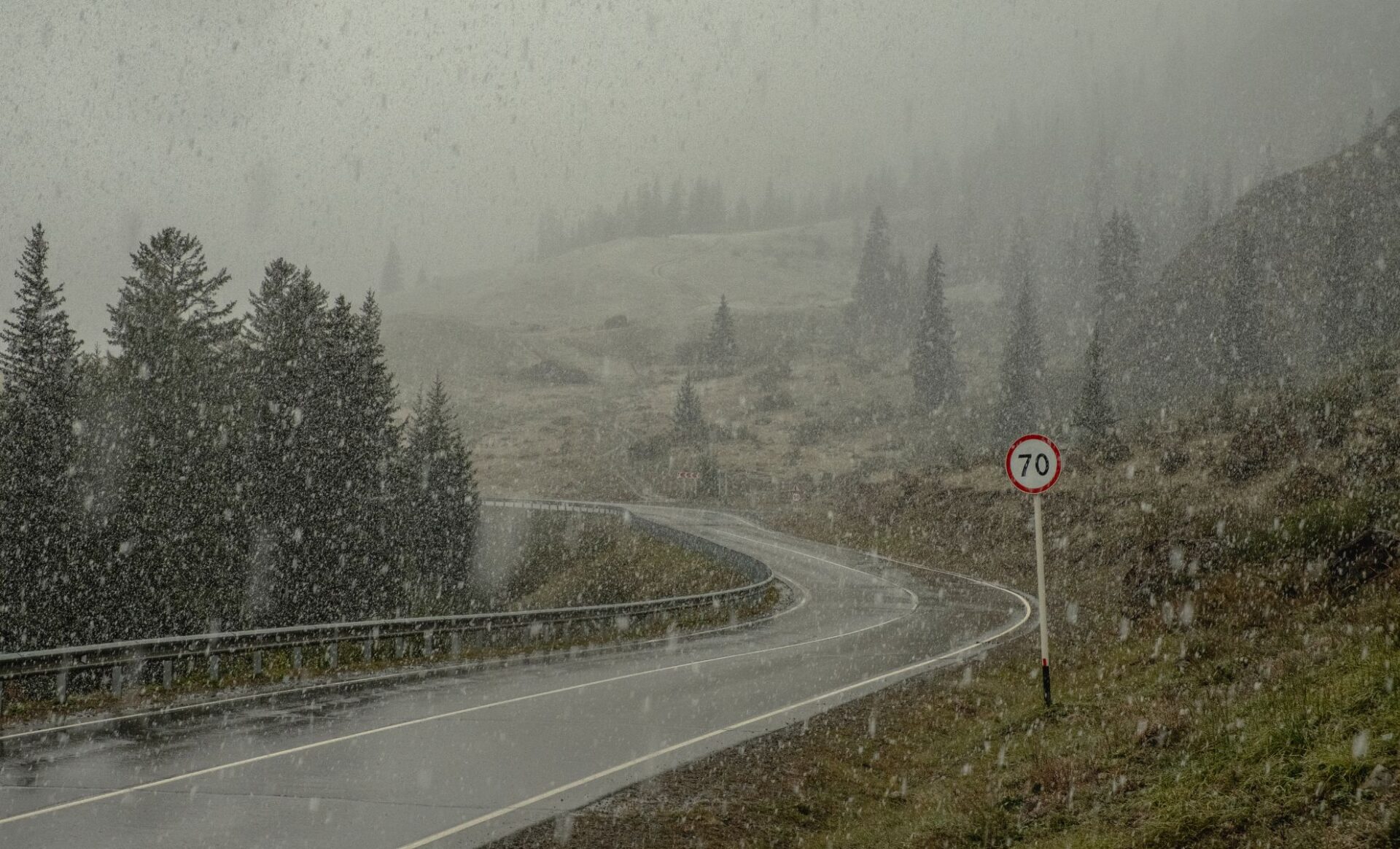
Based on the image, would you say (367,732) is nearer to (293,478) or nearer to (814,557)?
(293,478)

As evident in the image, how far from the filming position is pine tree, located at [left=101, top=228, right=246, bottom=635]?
29859 millimetres

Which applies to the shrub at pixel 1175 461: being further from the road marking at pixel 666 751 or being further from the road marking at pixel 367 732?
the road marking at pixel 367 732

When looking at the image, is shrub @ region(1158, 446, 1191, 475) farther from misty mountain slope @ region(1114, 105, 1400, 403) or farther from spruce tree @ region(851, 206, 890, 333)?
spruce tree @ region(851, 206, 890, 333)

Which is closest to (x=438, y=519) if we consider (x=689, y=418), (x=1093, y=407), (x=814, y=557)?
(x=814, y=557)

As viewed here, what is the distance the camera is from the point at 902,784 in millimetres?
9859

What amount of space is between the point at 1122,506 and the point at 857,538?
53.8 feet

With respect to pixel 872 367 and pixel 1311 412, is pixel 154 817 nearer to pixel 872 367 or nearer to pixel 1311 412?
pixel 1311 412

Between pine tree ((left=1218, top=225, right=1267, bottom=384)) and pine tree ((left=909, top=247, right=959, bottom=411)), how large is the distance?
28096 millimetres

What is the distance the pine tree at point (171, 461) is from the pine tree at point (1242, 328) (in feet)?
207

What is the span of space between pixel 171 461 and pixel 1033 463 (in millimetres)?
29531

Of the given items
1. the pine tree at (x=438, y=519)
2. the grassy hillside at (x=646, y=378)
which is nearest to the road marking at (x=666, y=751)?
the pine tree at (x=438, y=519)

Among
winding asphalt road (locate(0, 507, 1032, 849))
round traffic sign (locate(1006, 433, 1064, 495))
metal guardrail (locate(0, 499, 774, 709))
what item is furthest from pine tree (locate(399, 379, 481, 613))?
round traffic sign (locate(1006, 433, 1064, 495))

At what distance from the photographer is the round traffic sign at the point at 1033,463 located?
37.6 feet

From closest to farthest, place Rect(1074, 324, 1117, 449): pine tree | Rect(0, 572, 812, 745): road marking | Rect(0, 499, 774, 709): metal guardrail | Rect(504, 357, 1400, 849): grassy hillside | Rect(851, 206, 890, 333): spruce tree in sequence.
Result: Rect(504, 357, 1400, 849): grassy hillside
Rect(0, 572, 812, 745): road marking
Rect(0, 499, 774, 709): metal guardrail
Rect(1074, 324, 1117, 449): pine tree
Rect(851, 206, 890, 333): spruce tree
